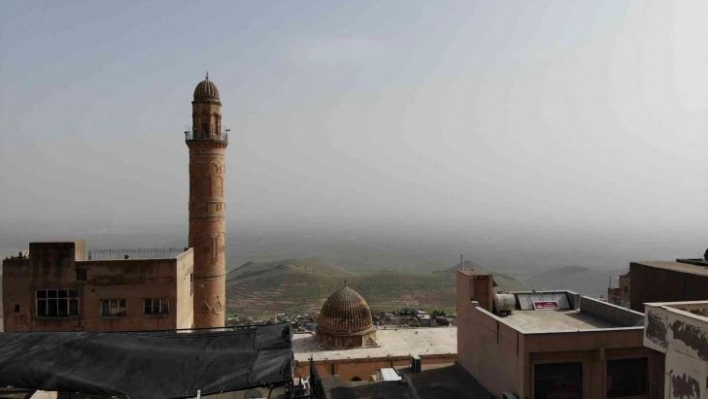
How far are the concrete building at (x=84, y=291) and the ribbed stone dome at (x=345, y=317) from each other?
10091mm

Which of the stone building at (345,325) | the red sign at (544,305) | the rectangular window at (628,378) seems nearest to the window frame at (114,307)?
the stone building at (345,325)

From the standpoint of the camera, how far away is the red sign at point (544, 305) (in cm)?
2102

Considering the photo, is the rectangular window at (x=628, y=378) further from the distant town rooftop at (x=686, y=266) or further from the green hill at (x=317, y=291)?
the green hill at (x=317, y=291)

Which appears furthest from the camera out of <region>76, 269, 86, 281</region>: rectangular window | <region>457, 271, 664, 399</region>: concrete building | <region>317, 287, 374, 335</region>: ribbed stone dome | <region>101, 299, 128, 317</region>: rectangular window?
<region>317, 287, 374, 335</region>: ribbed stone dome

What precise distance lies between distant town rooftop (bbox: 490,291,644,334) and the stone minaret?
18.9m

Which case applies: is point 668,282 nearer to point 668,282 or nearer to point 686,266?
point 668,282

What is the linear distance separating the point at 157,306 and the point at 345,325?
38.3 ft

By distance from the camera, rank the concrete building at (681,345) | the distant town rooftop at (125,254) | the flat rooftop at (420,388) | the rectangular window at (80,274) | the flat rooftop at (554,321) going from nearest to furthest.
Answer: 1. the concrete building at (681,345)
2. the flat rooftop at (420,388)
3. the flat rooftop at (554,321)
4. the rectangular window at (80,274)
5. the distant town rooftop at (125,254)

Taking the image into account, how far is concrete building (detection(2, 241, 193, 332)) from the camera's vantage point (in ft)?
72.3

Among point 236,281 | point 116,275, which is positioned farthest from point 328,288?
point 116,275

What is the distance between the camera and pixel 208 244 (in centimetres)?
3111

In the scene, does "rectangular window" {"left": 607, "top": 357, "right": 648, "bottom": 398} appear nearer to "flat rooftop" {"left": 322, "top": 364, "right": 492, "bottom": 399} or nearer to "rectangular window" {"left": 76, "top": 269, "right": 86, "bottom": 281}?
"flat rooftop" {"left": 322, "top": 364, "right": 492, "bottom": 399}

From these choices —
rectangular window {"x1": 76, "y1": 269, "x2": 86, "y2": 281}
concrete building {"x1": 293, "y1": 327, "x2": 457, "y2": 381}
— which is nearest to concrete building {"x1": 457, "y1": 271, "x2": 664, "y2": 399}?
concrete building {"x1": 293, "y1": 327, "x2": 457, "y2": 381}

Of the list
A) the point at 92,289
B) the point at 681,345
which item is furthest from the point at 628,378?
the point at 92,289
